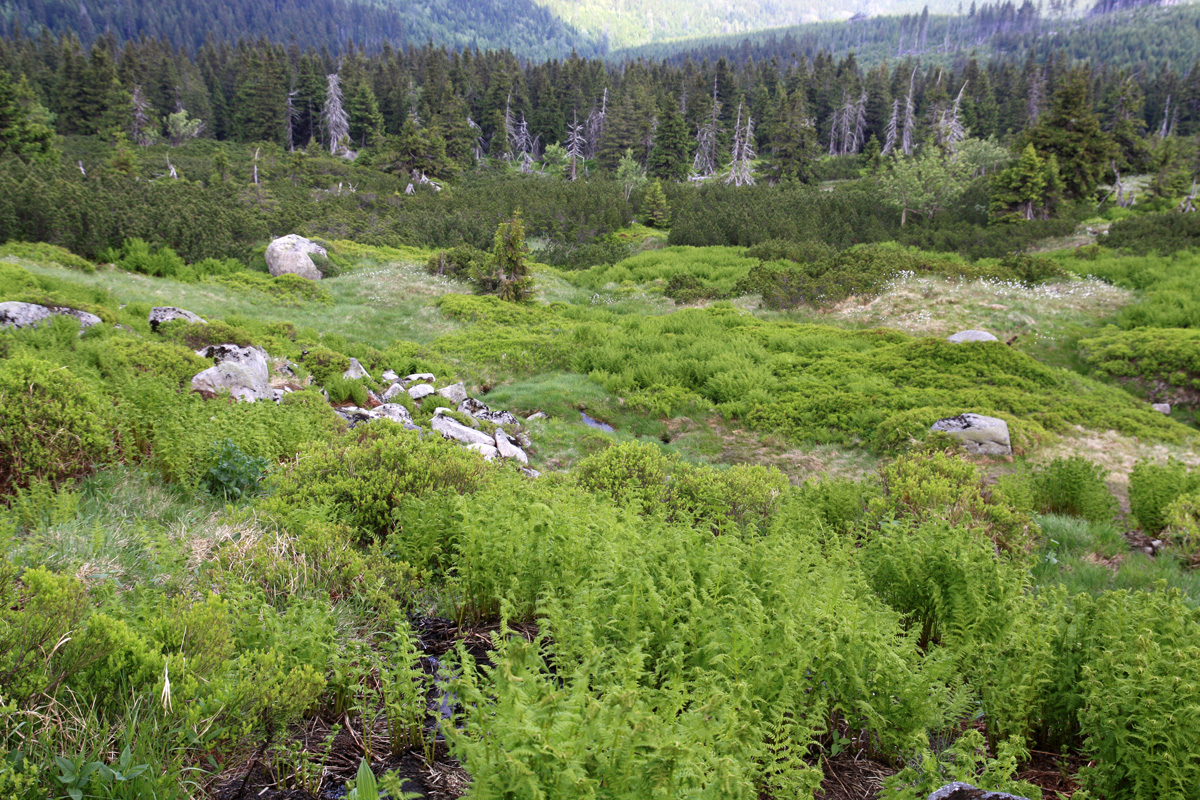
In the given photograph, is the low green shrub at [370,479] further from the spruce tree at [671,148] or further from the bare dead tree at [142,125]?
the bare dead tree at [142,125]

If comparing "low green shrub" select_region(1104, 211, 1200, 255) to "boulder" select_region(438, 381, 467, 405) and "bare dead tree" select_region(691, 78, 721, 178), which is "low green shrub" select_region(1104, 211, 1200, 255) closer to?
"boulder" select_region(438, 381, 467, 405)

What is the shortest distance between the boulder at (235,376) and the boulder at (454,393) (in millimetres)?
3253

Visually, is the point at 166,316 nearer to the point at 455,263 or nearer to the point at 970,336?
the point at 455,263

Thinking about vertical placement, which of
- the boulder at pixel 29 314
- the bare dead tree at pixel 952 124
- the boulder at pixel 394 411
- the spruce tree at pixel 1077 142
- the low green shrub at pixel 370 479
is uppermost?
the bare dead tree at pixel 952 124

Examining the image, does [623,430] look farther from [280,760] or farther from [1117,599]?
[280,760]

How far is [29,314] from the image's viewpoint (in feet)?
31.9

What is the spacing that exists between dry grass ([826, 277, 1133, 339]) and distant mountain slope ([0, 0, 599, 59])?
9432 centimetres

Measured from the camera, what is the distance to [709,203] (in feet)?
129

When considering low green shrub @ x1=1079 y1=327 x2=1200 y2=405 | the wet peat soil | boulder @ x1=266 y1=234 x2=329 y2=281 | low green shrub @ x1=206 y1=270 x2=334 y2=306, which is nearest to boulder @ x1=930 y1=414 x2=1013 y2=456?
low green shrub @ x1=1079 y1=327 x2=1200 y2=405

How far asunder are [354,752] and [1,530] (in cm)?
232

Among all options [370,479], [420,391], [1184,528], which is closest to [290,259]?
[420,391]

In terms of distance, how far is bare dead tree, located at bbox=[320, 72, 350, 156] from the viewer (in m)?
53.3

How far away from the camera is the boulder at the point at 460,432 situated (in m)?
9.66

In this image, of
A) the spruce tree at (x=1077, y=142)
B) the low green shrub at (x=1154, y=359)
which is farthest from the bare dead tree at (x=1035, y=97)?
the low green shrub at (x=1154, y=359)
